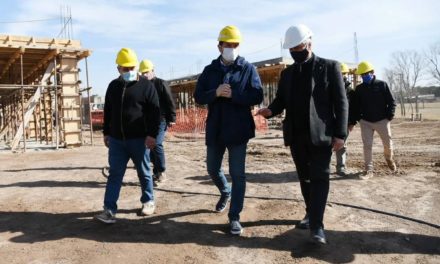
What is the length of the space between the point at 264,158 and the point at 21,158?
236 inches

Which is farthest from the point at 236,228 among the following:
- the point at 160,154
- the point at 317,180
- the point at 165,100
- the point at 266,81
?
the point at 266,81

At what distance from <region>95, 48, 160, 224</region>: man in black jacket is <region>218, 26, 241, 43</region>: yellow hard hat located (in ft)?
3.56

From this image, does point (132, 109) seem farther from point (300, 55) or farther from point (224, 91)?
point (300, 55)

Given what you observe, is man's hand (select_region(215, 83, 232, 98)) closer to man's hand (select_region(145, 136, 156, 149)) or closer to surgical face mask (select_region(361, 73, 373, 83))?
man's hand (select_region(145, 136, 156, 149))

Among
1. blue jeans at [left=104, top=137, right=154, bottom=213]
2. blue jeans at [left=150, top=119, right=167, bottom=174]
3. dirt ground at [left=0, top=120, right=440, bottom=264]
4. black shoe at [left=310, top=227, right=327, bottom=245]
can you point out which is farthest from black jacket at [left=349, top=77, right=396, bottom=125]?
blue jeans at [left=104, top=137, right=154, bottom=213]

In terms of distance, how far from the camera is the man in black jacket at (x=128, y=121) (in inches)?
177

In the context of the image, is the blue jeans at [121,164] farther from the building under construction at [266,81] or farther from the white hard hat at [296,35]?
the building under construction at [266,81]

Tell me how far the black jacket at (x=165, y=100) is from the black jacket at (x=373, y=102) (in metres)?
2.81

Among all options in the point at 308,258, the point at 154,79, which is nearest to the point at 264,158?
the point at 154,79

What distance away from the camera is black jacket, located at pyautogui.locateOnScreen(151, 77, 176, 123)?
247 inches

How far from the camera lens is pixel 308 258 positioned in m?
3.41

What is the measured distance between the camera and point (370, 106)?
6.82 metres

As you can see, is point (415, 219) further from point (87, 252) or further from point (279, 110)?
point (87, 252)

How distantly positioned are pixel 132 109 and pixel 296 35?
6.14 ft
